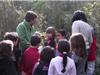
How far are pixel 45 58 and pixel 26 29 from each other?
1.40 meters

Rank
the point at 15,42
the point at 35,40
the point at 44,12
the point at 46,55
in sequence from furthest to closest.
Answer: the point at 44,12, the point at 35,40, the point at 15,42, the point at 46,55

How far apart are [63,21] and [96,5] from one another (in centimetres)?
137

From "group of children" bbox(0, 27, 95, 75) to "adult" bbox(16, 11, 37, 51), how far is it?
289mm

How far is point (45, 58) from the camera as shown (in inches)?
225

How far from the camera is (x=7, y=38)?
620cm

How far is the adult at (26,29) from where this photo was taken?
268 inches

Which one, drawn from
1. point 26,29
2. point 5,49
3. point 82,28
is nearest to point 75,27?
point 82,28

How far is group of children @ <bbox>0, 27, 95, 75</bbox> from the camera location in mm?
5531

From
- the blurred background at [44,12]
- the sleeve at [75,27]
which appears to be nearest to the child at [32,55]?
the sleeve at [75,27]

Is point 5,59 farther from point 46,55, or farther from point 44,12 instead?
point 44,12

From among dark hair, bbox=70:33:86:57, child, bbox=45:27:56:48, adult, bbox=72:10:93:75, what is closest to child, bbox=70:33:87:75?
dark hair, bbox=70:33:86:57

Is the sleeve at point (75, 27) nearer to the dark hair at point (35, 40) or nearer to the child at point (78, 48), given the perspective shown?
the child at point (78, 48)

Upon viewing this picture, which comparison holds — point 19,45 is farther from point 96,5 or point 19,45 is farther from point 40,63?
point 96,5

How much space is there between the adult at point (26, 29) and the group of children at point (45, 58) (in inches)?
11.4
